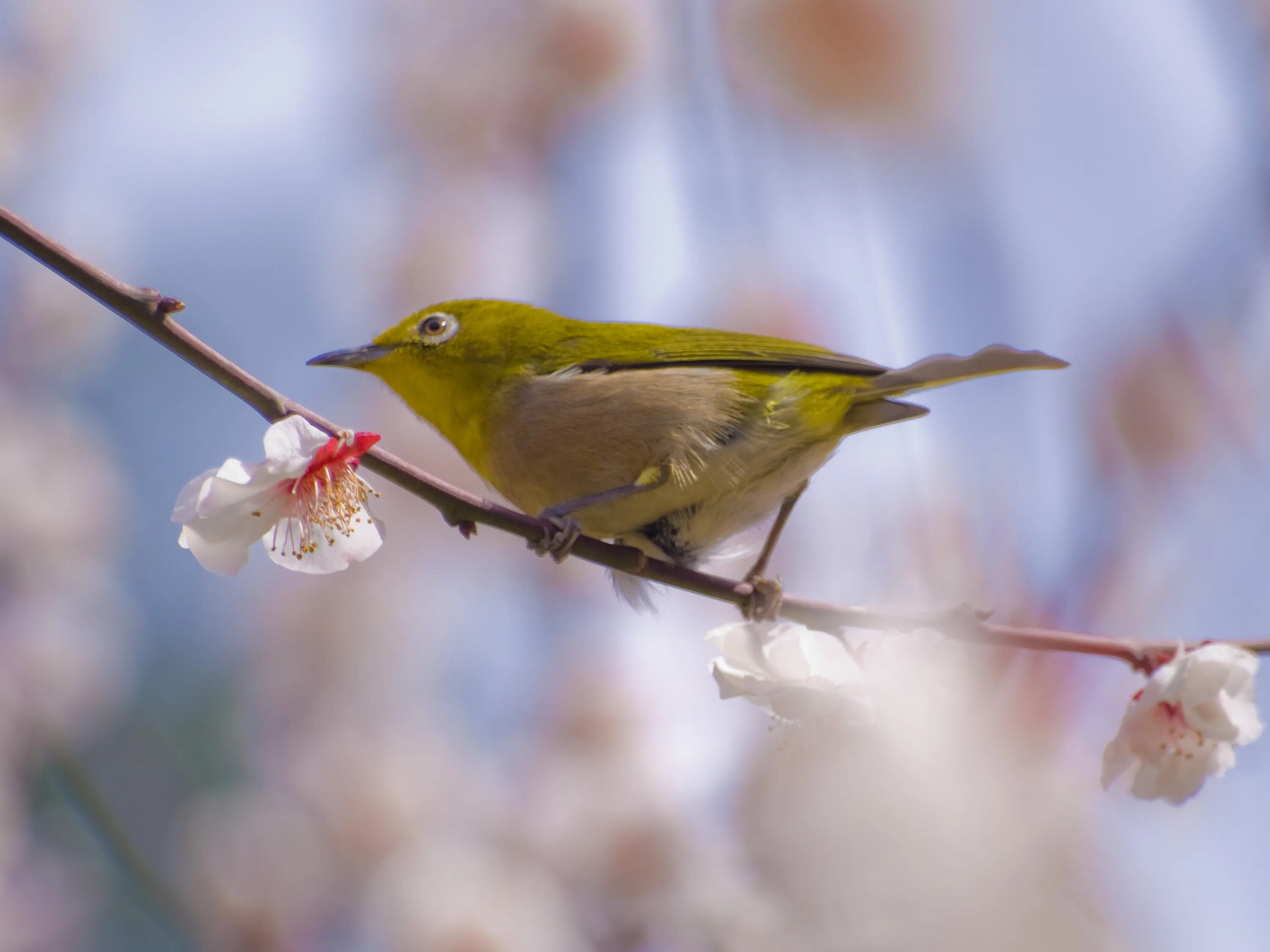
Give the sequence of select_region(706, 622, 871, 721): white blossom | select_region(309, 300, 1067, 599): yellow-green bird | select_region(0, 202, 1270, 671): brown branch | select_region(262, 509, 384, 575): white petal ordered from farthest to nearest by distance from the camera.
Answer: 1. select_region(309, 300, 1067, 599): yellow-green bird
2. select_region(706, 622, 871, 721): white blossom
3. select_region(262, 509, 384, 575): white petal
4. select_region(0, 202, 1270, 671): brown branch

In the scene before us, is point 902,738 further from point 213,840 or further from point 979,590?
point 213,840

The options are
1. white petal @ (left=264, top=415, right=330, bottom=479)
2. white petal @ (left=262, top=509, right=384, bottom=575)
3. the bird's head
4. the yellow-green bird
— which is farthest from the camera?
the bird's head

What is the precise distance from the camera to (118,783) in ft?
12.8

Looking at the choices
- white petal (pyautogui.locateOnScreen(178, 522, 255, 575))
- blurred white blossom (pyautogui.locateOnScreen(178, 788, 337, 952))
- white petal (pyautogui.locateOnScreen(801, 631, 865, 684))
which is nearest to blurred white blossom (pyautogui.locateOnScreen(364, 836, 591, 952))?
blurred white blossom (pyautogui.locateOnScreen(178, 788, 337, 952))

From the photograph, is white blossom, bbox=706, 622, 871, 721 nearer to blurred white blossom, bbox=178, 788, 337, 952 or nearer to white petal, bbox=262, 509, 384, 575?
white petal, bbox=262, 509, 384, 575

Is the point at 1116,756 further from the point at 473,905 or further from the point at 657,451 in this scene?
the point at 473,905

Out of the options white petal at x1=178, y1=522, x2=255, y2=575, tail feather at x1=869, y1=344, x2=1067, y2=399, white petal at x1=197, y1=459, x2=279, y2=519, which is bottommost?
white petal at x1=178, y1=522, x2=255, y2=575

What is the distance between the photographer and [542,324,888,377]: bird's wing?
7.91 feet

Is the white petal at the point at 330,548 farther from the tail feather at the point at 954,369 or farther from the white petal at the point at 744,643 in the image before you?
the tail feather at the point at 954,369

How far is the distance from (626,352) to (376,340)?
2.02ft

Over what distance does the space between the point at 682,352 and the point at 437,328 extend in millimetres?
616

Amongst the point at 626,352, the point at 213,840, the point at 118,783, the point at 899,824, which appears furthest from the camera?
the point at 213,840

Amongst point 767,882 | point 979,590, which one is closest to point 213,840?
point 767,882

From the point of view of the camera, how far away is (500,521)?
5.47 ft
